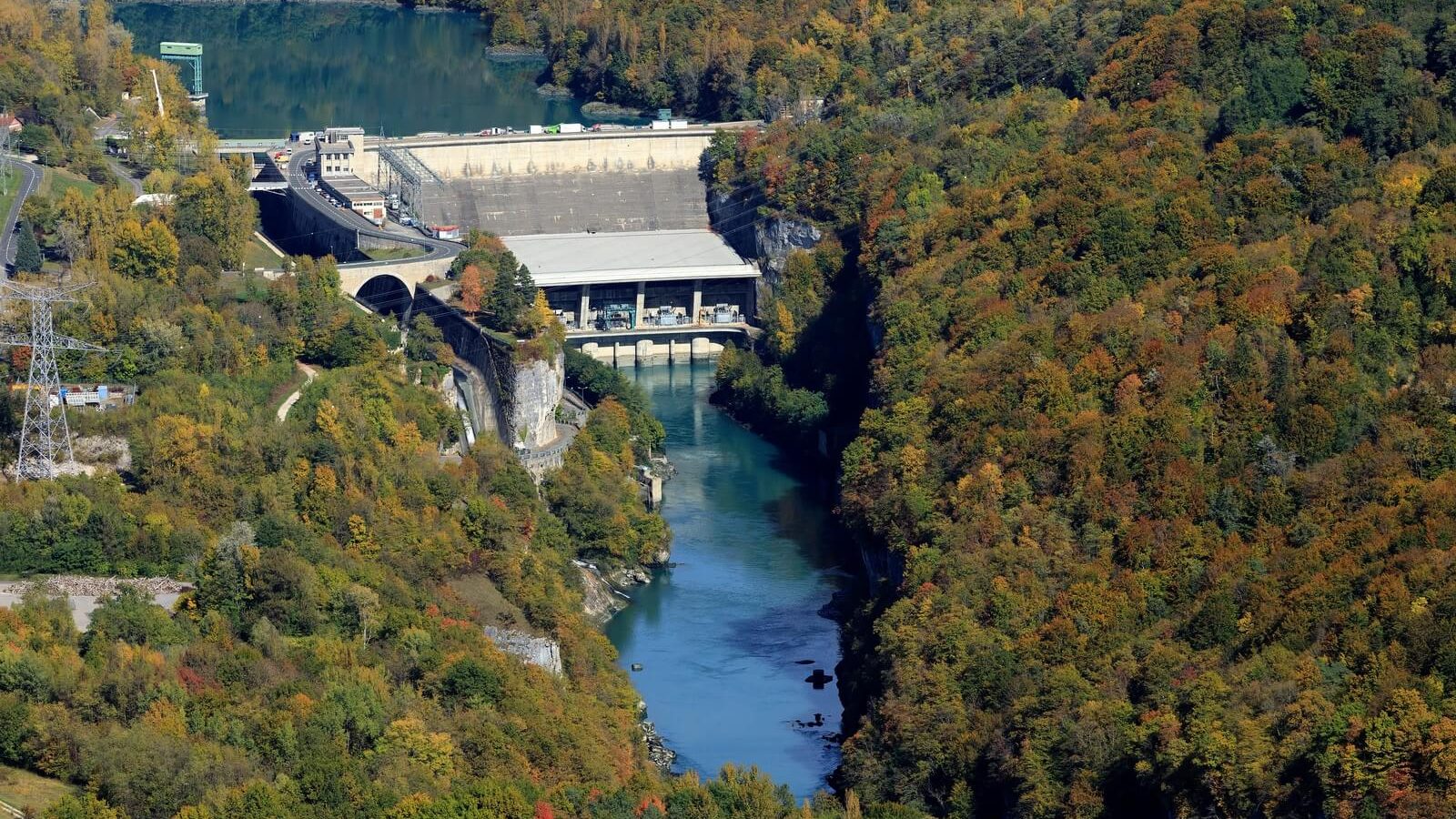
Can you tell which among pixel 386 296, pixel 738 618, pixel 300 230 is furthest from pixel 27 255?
pixel 738 618

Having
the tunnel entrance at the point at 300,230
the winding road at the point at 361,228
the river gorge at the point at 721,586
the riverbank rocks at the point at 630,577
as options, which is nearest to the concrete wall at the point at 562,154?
the winding road at the point at 361,228

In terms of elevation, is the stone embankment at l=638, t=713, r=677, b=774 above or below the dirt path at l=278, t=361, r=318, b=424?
below

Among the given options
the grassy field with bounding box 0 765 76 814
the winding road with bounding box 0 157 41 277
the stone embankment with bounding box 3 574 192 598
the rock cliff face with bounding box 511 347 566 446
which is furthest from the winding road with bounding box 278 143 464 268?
the grassy field with bounding box 0 765 76 814

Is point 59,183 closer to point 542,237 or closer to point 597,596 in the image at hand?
point 542,237

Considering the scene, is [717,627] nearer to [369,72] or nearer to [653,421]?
[653,421]

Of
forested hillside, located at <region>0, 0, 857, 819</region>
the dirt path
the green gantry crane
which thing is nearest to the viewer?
forested hillside, located at <region>0, 0, 857, 819</region>

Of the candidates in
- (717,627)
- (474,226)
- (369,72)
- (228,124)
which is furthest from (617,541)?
(369,72)

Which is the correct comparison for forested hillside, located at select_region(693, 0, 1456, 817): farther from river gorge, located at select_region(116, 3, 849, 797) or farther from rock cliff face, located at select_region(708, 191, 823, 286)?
river gorge, located at select_region(116, 3, 849, 797)

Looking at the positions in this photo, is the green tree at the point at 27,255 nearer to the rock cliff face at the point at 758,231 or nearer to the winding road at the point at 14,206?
the winding road at the point at 14,206
